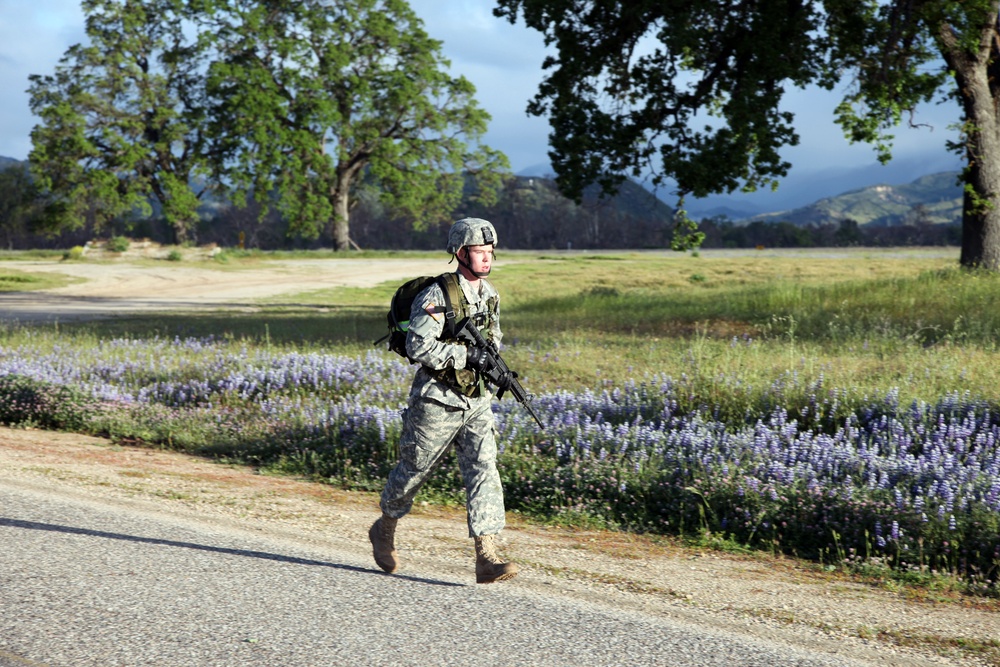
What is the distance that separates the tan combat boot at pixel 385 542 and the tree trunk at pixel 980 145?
15.9 meters

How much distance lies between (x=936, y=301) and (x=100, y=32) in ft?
134

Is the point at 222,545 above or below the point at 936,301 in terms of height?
below

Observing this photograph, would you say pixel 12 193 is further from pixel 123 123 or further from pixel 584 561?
pixel 584 561

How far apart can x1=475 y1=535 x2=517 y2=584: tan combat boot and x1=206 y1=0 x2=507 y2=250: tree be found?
39.0m

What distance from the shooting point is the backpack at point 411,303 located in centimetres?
498

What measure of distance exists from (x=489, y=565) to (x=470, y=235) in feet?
5.75

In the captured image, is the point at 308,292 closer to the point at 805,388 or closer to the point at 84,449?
the point at 84,449

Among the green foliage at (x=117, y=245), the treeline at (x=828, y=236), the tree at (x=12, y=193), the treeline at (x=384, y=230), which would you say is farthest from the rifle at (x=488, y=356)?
the tree at (x=12, y=193)

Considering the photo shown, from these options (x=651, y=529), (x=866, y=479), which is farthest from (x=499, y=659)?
(x=866, y=479)

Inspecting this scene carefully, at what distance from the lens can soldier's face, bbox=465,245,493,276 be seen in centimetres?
495

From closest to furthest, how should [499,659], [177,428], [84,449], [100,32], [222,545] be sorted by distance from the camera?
1. [499,659]
2. [222,545]
3. [84,449]
4. [177,428]
5. [100,32]

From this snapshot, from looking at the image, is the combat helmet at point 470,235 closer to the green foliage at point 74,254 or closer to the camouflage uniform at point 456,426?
the camouflage uniform at point 456,426

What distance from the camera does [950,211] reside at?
172 m

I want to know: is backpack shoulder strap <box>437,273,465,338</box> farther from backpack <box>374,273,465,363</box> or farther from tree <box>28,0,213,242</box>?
tree <box>28,0,213,242</box>
